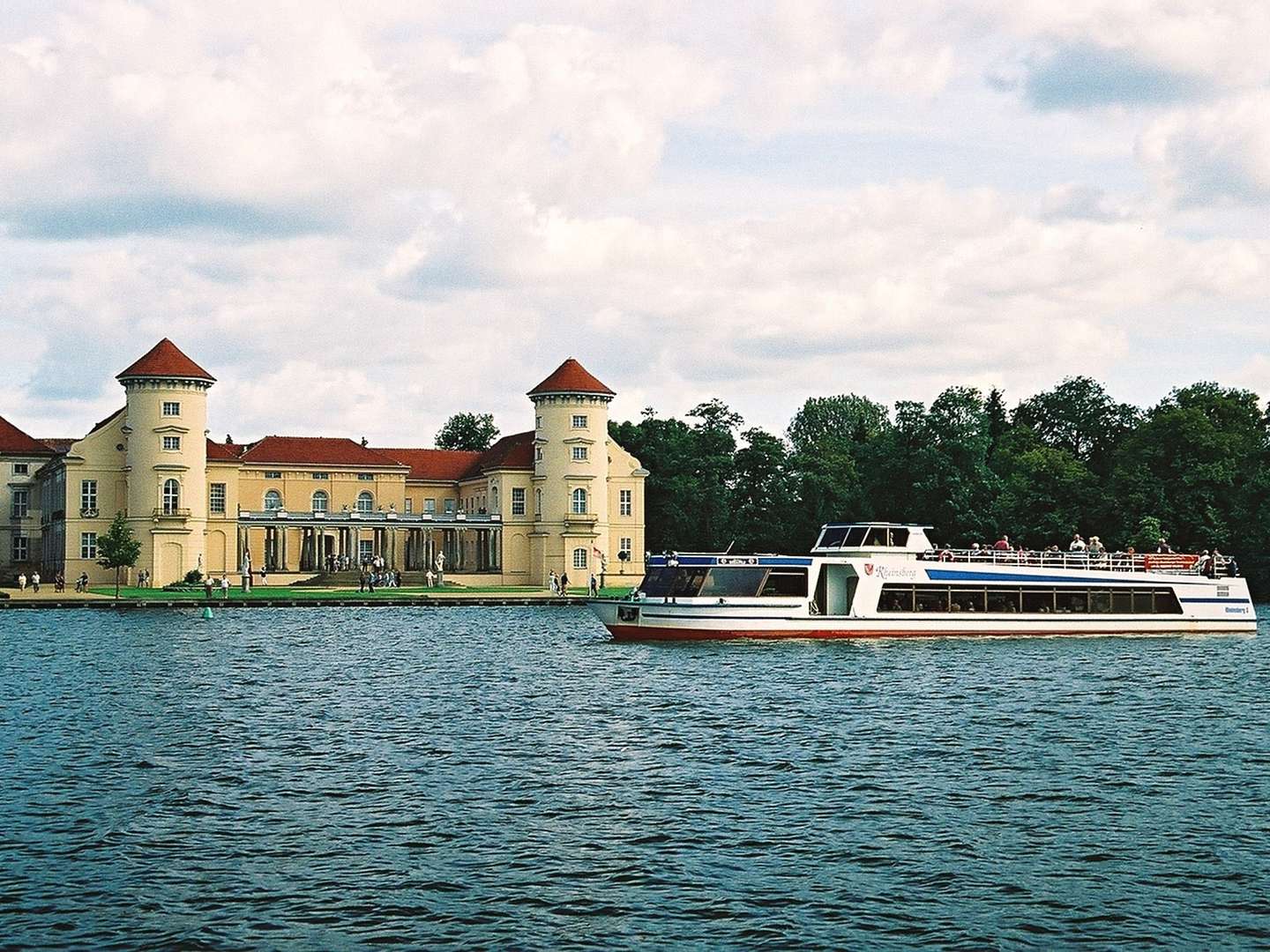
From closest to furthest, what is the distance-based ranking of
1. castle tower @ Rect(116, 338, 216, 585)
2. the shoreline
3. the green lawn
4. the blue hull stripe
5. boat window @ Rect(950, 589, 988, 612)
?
the blue hull stripe < boat window @ Rect(950, 589, 988, 612) < the shoreline < the green lawn < castle tower @ Rect(116, 338, 216, 585)

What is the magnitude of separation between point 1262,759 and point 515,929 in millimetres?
16819

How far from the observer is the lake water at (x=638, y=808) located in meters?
17.0

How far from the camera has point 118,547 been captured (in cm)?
9231

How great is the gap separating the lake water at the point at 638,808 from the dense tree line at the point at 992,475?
49620 millimetres

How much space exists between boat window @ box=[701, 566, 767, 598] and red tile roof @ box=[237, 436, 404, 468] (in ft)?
229

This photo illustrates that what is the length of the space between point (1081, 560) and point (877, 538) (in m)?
10.6

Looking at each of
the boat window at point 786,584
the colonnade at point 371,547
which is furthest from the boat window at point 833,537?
the colonnade at point 371,547

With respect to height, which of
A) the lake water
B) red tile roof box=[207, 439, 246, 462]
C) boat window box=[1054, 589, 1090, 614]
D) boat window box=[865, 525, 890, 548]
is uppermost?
red tile roof box=[207, 439, 246, 462]

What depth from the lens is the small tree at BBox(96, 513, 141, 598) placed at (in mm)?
92062

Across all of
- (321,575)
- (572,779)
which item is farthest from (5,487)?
(572,779)

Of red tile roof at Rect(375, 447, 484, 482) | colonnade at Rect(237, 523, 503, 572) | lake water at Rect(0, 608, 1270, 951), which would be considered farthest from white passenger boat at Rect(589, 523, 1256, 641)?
red tile roof at Rect(375, 447, 484, 482)

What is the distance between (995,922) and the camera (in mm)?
16922

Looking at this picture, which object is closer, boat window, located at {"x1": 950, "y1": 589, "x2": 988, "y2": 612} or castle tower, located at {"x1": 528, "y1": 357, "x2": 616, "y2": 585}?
boat window, located at {"x1": 950, "y1": 589, "x2": 988, "y2": 612}

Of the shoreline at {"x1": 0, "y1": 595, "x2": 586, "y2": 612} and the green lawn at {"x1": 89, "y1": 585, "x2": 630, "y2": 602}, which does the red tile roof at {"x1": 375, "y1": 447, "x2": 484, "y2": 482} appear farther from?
the shoreline at {"x1": 0, "y1": 595, "x2": 586, "y2": 612}
